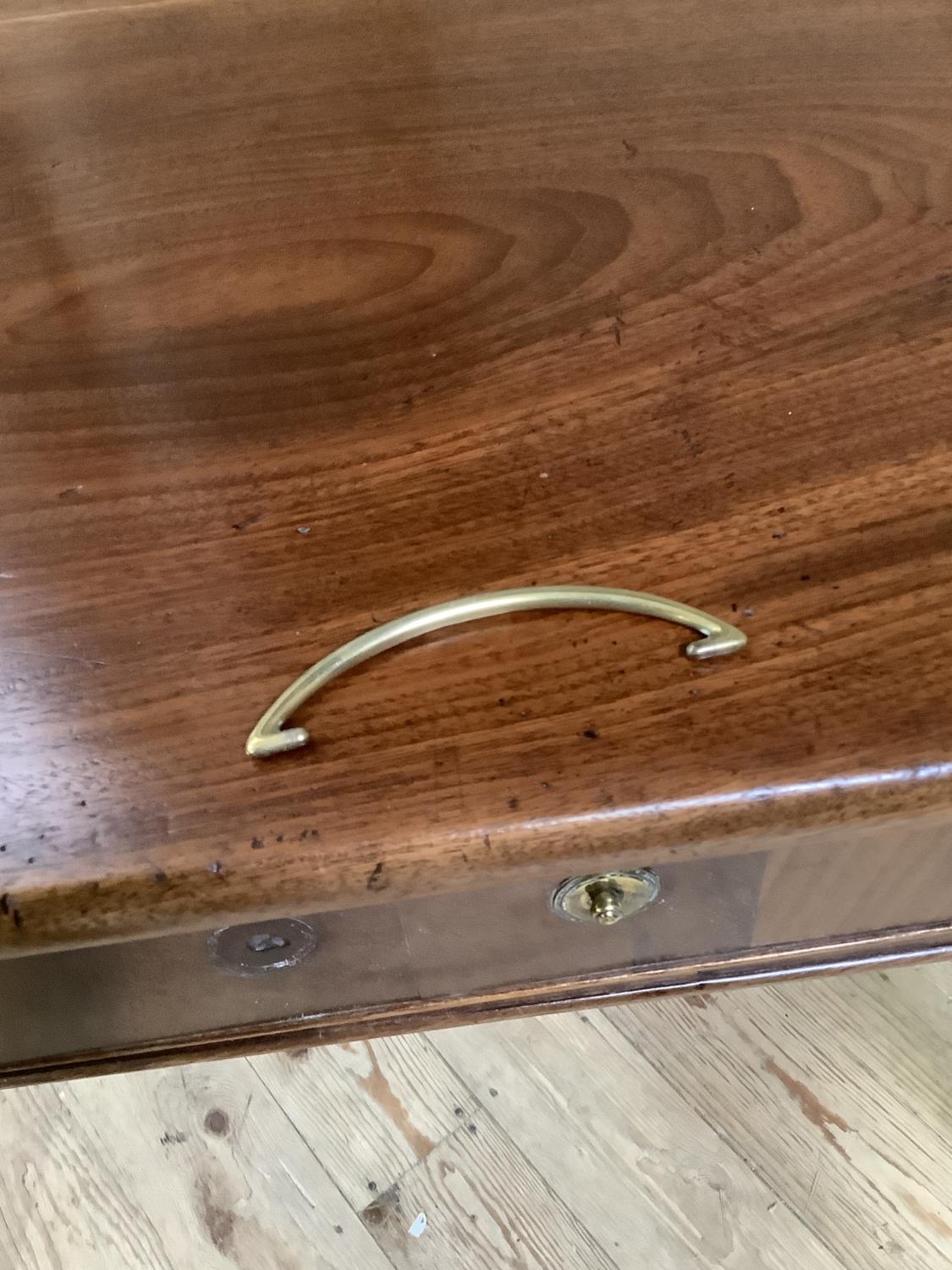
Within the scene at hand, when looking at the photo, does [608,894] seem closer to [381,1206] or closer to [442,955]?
[442,955]

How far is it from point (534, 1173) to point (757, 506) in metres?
0.61

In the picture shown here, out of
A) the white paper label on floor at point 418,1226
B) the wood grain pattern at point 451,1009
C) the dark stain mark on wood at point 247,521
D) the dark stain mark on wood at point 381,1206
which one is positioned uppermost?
the dark stain mark on wood at point 247,521

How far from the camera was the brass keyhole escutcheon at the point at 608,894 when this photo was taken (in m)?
0.41

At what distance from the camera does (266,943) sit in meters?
0.43

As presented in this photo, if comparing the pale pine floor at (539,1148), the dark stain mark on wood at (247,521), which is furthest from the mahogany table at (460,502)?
the pale pine floor at (539,1148)

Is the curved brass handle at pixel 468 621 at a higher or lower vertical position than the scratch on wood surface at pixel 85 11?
lower

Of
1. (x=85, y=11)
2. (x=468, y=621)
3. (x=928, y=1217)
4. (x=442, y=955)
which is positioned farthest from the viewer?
(x=928, y=1217)

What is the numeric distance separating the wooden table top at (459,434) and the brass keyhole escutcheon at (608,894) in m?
0.08

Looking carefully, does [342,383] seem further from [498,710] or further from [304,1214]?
[304,1214]

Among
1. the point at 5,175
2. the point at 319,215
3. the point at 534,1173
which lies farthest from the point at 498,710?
the point at 534,1173

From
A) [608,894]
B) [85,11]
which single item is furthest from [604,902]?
[85,11]

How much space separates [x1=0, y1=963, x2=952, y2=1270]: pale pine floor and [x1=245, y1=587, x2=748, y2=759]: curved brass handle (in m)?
0.59

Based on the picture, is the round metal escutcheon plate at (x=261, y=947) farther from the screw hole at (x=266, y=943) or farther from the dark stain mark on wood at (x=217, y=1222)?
the dark stain mark on wood at (x=217, y=1222)

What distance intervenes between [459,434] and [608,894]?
19 centimetres
